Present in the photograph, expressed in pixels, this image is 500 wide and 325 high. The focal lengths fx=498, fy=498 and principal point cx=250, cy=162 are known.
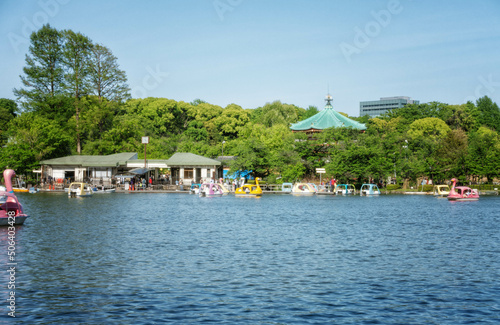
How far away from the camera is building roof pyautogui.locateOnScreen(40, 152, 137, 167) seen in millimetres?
66688

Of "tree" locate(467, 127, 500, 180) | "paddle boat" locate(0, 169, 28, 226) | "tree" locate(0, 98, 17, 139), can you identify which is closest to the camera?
"paddle boat" locate(0, 169, 28, 226)

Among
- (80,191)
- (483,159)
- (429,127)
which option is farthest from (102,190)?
(429,127)

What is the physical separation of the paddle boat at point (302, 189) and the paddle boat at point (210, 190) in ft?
29.6

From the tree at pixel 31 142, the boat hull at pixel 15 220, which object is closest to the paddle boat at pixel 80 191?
the tree at pixel 31 142

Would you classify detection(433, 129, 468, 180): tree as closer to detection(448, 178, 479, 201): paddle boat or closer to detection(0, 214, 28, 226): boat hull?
detection(448, 178, 479, 201): paddle boat

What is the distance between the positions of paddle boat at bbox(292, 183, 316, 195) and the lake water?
30.0 m

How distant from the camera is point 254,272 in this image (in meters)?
15.9

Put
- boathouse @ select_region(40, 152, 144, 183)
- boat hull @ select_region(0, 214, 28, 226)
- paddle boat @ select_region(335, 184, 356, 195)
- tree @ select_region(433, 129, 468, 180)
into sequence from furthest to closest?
boathouse @ select_region(40, 152, 144, 183) → tree @ select_region(433, 129, 468, 180) → paddle boat @ select_region(335, 184, 356, 195) → boat hull @ select_region(0, 214, 28, 226)

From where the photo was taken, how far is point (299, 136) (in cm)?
6931

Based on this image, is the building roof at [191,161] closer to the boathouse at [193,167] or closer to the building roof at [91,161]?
the boathouse at [193,167]

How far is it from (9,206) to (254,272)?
16.4 metres

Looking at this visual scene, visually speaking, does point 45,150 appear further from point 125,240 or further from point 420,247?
point 420,247

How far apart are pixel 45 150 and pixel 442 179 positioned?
54.9 metres

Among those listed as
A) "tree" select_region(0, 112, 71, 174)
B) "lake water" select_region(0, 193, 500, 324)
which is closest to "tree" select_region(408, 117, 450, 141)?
"tree" select_region(0, 112, 71, 174)
